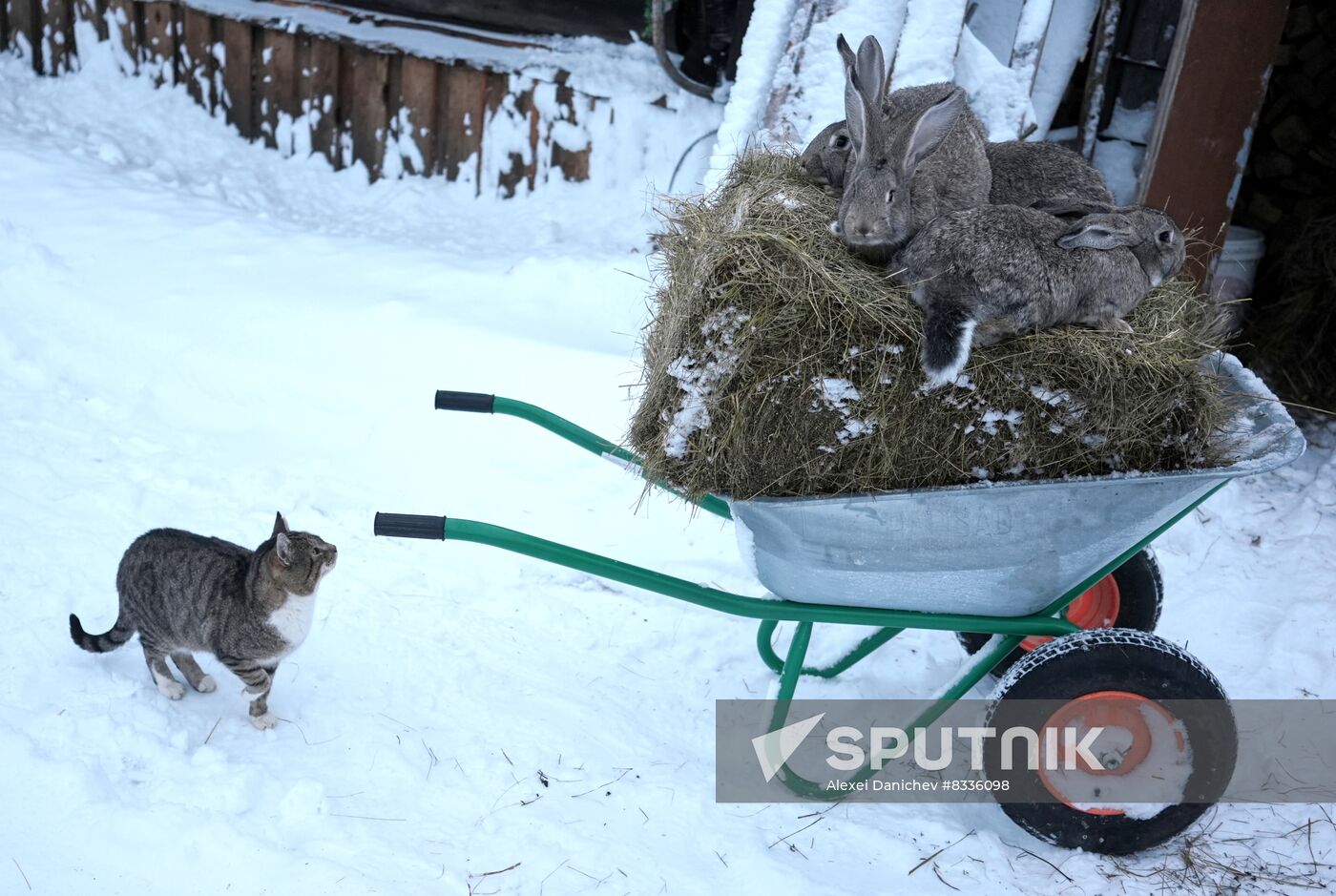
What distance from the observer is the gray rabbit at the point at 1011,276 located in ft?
7.65

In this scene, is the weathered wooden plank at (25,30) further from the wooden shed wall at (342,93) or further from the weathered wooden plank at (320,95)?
the weathered wooden plank at (320,95)

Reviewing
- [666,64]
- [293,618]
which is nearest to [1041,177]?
[293,618]

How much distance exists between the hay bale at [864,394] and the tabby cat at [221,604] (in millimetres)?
1111

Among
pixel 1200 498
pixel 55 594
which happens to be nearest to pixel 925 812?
pixel 1200 498

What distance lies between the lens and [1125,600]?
333cm

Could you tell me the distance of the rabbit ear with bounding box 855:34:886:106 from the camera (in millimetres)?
2717

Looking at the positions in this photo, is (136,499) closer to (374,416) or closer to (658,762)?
(374,416)

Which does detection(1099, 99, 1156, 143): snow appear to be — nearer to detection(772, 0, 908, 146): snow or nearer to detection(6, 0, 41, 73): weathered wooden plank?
detection(772, 0, 908, 146): snow

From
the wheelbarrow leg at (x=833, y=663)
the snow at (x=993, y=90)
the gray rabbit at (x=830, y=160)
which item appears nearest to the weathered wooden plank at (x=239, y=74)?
the snow at (x=993, y=90)

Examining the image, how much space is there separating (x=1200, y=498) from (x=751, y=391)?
3.71 feet

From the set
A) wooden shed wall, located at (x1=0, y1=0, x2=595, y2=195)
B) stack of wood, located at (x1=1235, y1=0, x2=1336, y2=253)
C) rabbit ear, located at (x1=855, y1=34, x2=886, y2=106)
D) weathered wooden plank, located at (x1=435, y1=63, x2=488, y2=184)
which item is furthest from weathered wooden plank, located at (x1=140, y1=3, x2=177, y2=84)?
stack of wood, located at (x1=1235, y1=0, x2=1336, y2=253)

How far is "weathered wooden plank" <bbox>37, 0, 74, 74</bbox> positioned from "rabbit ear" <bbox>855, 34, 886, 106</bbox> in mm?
6359

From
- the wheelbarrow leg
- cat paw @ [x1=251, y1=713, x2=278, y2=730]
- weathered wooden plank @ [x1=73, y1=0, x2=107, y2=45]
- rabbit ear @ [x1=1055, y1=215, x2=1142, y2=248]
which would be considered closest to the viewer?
rabbit ear @ [x1=1055, y1=215, x2=1142, y2=248]

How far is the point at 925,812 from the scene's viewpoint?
3.01 metres
